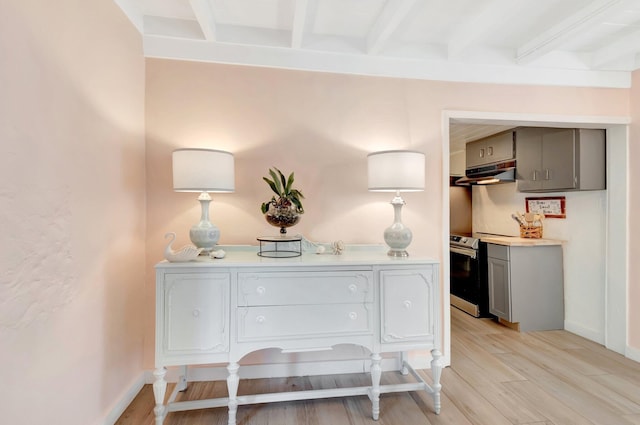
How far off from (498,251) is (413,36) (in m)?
2.33

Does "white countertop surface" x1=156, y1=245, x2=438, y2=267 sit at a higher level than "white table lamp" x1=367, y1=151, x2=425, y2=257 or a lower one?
lower

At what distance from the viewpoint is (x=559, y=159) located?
118 inches

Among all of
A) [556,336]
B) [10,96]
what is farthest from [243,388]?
[556,336]

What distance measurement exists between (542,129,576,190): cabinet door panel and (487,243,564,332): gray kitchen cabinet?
686 millimetres

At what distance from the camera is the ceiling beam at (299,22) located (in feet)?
5.70

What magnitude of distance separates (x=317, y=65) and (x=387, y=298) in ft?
5.60

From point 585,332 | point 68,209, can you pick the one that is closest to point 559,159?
point 585,332

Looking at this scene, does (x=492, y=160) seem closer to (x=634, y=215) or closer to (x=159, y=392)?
(x=634, y=215)

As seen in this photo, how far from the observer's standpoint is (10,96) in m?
1.10

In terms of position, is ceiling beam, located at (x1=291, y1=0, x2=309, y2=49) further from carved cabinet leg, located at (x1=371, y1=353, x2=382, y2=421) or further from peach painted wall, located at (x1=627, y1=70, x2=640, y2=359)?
peach painted wall, located at (x1=627, y1=70, x2=640, y2=359)

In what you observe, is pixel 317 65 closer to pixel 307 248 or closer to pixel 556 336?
pixel 307 248

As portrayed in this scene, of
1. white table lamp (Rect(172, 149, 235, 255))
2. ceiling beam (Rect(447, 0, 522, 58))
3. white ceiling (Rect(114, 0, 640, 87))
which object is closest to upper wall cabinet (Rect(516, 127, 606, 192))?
white ceiling (Rect(114, 0, 640, 87))

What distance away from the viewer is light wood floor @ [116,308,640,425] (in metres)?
1.82

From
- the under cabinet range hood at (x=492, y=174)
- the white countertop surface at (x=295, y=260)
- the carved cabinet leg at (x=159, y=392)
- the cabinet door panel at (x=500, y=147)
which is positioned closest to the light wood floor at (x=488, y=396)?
the carved cabinet leg at (x=159, y=392)
